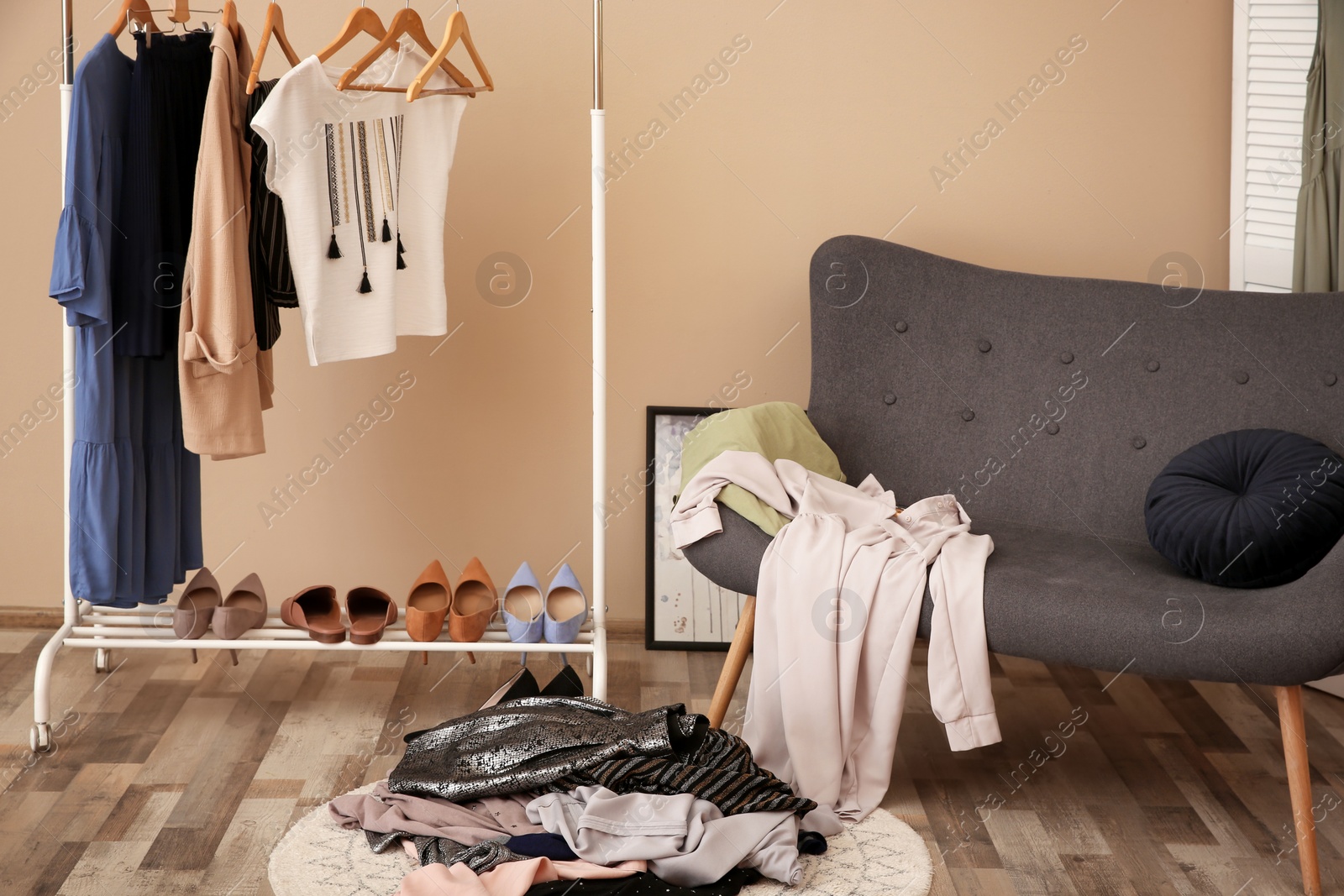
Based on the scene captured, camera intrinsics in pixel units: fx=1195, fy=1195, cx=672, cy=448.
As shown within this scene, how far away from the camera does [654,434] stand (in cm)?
293

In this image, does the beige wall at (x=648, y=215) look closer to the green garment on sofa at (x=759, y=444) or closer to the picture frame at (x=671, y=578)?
the picture frame at (x=671, y=578)

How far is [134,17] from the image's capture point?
2.29 metres

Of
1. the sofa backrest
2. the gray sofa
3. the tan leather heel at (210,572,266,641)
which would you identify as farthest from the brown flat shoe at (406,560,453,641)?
the sofa backrest

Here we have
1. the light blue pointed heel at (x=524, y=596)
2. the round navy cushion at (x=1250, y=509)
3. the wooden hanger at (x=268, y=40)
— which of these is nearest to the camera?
the round navy cushion at (x=1250, y=509)

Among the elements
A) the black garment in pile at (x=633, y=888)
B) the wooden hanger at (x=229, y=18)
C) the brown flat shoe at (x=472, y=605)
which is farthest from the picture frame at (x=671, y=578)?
the wooden hanger at (x=229, y=18)

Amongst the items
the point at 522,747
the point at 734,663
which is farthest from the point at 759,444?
the point at 522,747

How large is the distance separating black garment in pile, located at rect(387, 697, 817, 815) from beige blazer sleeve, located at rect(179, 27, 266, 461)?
74 cm

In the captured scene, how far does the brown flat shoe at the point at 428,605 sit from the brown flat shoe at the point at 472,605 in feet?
0.08

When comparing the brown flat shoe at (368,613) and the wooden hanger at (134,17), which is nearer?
the wooden hanger at (134,17)

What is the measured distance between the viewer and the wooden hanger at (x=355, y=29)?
2.20 metres

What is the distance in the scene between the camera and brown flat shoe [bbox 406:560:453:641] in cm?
240

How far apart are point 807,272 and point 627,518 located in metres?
0.75

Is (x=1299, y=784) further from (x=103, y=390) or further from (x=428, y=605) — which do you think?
(x=103, y=390)

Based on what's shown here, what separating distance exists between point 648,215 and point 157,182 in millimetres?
1102
